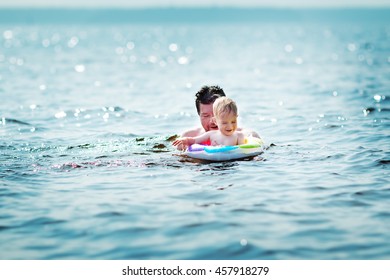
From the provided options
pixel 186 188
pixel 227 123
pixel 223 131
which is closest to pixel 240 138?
pixel 223 131

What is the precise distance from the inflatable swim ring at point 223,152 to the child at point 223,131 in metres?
0.28

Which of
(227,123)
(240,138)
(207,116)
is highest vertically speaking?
(207,116)

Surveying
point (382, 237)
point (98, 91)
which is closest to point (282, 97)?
point (98, 91)

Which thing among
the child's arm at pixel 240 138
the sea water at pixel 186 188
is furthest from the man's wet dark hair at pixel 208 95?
the sea water at pixel 186 188

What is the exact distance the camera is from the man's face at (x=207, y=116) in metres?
11.2

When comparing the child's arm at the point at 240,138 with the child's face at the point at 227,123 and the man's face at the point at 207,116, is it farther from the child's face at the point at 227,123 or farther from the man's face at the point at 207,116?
the man's face at the point at 207,116

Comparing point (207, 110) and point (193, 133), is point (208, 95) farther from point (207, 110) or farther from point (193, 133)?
point (193, 133)

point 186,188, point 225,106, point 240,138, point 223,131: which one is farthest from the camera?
point 240,138

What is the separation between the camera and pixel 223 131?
1038 cm

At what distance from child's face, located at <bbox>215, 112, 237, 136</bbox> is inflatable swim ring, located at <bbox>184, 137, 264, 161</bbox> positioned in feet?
1.02

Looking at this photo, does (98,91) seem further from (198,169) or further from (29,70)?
(198,169)

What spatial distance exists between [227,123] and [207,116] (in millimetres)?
1201

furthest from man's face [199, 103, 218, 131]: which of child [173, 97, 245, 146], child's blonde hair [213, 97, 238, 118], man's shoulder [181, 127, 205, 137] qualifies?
child's blonde hair [213, 97, 238, 118]

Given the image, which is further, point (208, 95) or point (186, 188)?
point (208, 95)
